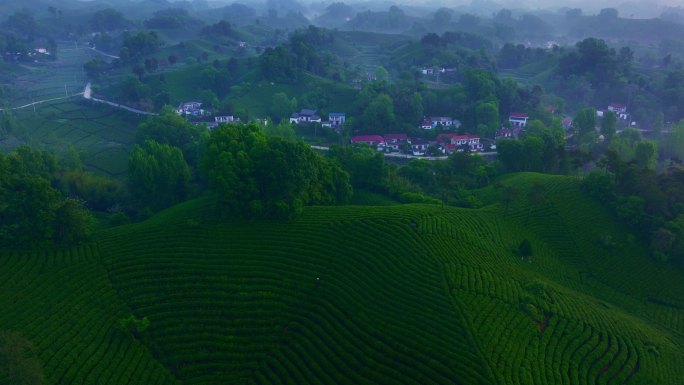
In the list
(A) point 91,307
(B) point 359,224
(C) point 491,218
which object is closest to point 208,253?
(A) point 91,307

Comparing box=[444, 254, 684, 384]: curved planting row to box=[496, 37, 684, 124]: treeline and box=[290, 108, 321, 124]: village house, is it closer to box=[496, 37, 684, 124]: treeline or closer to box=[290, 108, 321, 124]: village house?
box=[290, 108, 321, 124]: village house

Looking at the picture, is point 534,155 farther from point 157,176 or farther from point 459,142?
point 157,176

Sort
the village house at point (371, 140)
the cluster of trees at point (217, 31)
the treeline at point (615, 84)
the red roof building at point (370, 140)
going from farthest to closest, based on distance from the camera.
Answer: the cluster of trees at point (217, 31) → the treeline at point (615, 84) → the red roof building at point (370, 140) → the village house at point (371, 140)

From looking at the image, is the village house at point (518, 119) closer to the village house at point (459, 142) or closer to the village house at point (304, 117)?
the village house at point (459, 142)

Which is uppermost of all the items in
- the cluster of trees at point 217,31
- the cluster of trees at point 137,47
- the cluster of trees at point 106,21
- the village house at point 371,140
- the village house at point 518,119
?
the cluster of trees at point 106,21

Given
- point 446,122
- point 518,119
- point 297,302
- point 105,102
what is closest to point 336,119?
point 446,122

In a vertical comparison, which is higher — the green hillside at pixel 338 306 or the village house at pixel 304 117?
the village house at pixel 304 117

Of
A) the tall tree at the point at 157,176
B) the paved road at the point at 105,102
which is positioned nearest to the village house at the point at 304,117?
the paved road at the point at 105,102
